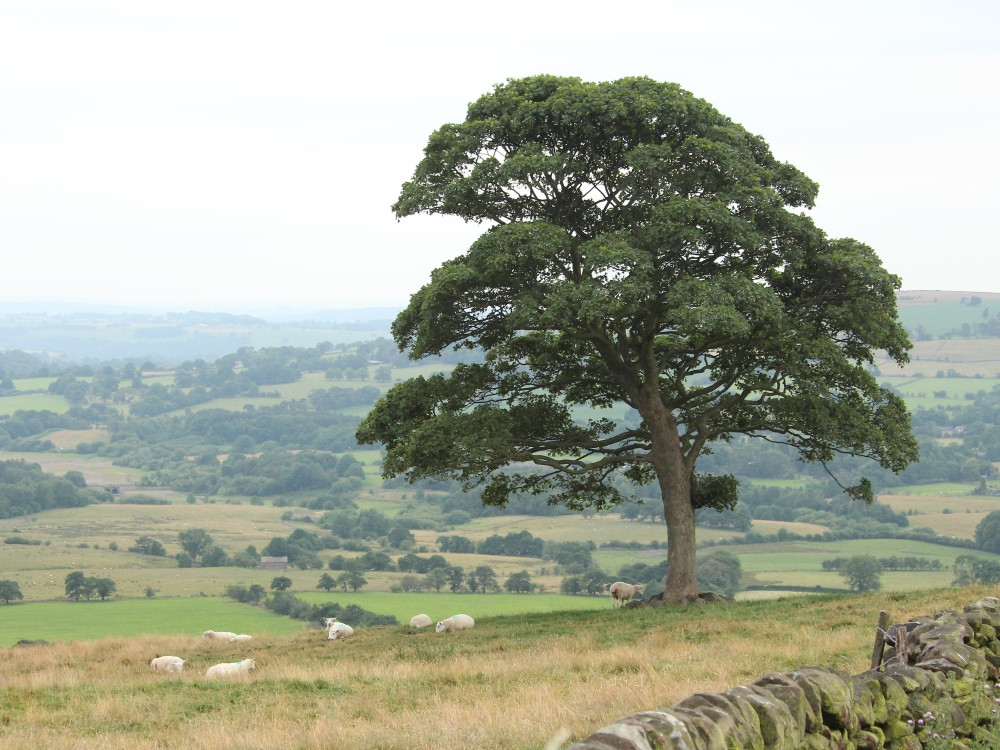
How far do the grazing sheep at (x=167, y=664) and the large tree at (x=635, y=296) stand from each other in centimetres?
644

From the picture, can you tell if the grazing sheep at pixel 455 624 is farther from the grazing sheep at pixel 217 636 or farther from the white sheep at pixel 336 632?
the grazing sheep at pixel 217 636

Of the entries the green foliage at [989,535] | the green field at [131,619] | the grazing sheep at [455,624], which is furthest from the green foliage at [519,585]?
the grazing sheep at [455,624]

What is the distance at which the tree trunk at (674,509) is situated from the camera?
25.5 meters

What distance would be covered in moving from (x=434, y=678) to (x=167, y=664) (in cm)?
811

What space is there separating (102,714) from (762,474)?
6194 inches

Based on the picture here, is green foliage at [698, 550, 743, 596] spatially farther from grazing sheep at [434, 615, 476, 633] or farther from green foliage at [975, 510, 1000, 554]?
grazing sheep at [434, 615, 476, 633]

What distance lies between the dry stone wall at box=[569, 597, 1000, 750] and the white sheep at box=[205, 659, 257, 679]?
1197 centimetres

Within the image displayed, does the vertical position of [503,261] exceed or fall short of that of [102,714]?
it exceeds it

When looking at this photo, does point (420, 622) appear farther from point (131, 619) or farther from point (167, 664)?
point (131, 619)

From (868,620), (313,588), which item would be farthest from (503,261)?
(313,588)

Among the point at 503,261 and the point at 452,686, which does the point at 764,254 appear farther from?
the point at 452,686

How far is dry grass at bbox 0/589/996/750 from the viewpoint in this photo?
426 inches

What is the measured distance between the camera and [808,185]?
25.3 metres

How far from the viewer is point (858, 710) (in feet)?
28.8
